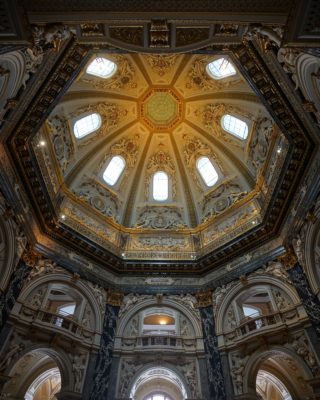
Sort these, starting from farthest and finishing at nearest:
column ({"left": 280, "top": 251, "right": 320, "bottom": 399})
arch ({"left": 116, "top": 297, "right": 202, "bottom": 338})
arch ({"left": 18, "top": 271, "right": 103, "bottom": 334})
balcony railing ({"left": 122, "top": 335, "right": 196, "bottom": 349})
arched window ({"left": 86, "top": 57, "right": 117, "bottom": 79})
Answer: arched window ({"left": 86, "top": 57, "right": 117, "bottom": 79}), arch ({"left": 116, "top": 297, "right": 202, "bottom": 338}), balcony railing ({"left": 122, "top": 335, "right": 196, "bottom": 349}), arch ({"left": 18, "top": 271, "right": 103, "bottom": 334}), column ({"left": 280, "top": 251, "right": 320, "bottom": 399})

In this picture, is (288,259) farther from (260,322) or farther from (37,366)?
(37,366)

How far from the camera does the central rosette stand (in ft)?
71.7

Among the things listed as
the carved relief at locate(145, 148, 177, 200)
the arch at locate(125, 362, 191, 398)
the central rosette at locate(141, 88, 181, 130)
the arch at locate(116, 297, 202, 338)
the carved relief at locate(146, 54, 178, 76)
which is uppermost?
the central rosette at locate(141, 88, 181, 130)

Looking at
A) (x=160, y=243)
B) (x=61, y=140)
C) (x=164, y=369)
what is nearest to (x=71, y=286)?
(x=164, y=369)

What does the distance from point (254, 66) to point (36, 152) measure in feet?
35.8

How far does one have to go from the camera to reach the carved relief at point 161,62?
63.6 feet

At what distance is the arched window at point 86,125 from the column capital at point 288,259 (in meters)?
14.7

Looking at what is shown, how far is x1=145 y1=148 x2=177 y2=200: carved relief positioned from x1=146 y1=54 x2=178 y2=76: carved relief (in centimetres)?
576

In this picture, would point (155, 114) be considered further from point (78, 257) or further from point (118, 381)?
point (118, 381)

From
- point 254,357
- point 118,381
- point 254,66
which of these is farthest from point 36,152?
point 254,357

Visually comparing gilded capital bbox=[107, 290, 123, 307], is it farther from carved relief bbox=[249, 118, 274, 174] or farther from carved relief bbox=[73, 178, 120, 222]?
carved relief bbox=[249, 118, 274, 174]

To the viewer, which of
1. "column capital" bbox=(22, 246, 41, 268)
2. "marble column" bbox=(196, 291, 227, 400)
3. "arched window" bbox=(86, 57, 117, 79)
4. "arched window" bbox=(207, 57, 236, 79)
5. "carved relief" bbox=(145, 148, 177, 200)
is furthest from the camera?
"carved relief" bbox=(145, 148, 177, 200)

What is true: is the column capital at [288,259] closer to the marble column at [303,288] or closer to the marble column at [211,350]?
the marble column at [303,288]

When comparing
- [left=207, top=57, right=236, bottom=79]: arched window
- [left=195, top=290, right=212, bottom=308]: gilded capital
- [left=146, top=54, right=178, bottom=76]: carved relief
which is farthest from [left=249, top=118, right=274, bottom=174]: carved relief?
[left=195, top=290, right=212, bottom=308]: gilded capital
